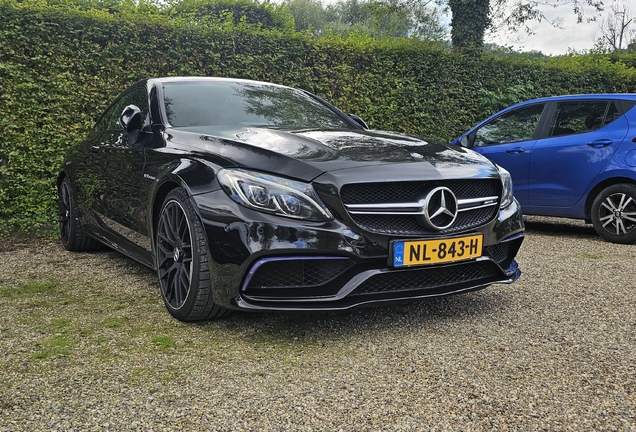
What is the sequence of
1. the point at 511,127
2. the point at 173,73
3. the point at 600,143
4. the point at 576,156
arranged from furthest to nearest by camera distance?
the point at 173,73 → the point at 511,127 → the point at 576,156 → the point at 600,143

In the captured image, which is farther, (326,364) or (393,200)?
(393,200)

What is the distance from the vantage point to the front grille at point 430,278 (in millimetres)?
3000

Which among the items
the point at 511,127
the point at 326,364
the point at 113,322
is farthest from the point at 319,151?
the point at 511,127

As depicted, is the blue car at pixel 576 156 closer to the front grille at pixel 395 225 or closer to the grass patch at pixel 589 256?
the grass patch at pixel 589 256

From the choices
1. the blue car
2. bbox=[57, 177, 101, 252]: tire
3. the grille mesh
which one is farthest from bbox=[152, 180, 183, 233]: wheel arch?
the blue car

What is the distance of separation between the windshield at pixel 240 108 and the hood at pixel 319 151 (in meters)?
0.27

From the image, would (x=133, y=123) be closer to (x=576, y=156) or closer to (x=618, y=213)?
(x=576, y=156)

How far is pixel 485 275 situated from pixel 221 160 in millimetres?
1550

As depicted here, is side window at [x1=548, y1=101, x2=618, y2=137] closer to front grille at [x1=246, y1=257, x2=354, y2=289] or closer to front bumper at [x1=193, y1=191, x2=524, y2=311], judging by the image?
front bumper at [x1=193, y1=191, x2=524, y2=311]

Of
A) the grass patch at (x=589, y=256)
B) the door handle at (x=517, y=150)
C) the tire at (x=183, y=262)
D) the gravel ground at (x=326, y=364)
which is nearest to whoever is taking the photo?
the gravel ground at (x=326, y=364)

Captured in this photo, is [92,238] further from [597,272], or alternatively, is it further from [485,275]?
[597,272]

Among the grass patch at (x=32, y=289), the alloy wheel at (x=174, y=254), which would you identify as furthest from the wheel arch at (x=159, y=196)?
the grass patch at (x=32, y=289)

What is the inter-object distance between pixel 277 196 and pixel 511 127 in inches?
198

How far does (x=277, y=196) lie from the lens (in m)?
2.92
